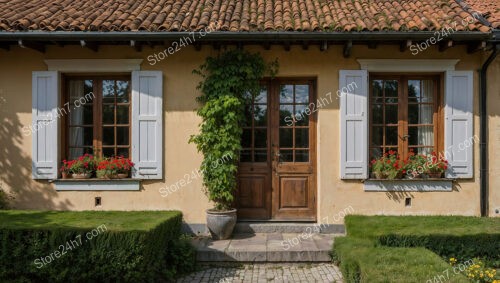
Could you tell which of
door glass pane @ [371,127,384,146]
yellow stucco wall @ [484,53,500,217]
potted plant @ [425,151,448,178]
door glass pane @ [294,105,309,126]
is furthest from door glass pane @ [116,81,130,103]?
yellow stucco wall @ [484,53,500,217]

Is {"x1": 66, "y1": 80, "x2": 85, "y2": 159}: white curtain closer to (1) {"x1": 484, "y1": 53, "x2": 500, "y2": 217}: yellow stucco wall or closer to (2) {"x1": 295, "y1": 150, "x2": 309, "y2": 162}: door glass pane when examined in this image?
(2) {"x1": 295, "y1": 150, "x2": 309, "y2": 162}: door glass pane

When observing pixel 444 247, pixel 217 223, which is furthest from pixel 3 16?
pixel 444 247

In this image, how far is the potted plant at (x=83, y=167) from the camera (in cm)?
673

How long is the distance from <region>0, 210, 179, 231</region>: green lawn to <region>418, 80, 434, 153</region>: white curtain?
14.5ft

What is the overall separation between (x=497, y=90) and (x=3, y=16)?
833 centimetres

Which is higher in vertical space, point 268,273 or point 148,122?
point 148,122

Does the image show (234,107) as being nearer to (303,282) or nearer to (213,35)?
(213,35)

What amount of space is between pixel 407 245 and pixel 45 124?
19.5 ft

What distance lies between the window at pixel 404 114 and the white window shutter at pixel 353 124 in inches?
13.1

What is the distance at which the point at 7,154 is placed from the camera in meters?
6.81

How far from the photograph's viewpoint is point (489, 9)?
7211 millimetres

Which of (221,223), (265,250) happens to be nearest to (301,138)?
(221,223)

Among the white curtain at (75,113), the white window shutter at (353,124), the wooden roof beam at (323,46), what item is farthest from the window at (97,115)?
the white window shutter at (353,124)

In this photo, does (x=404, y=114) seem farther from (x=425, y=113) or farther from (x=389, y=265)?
(x=389, y=265)
